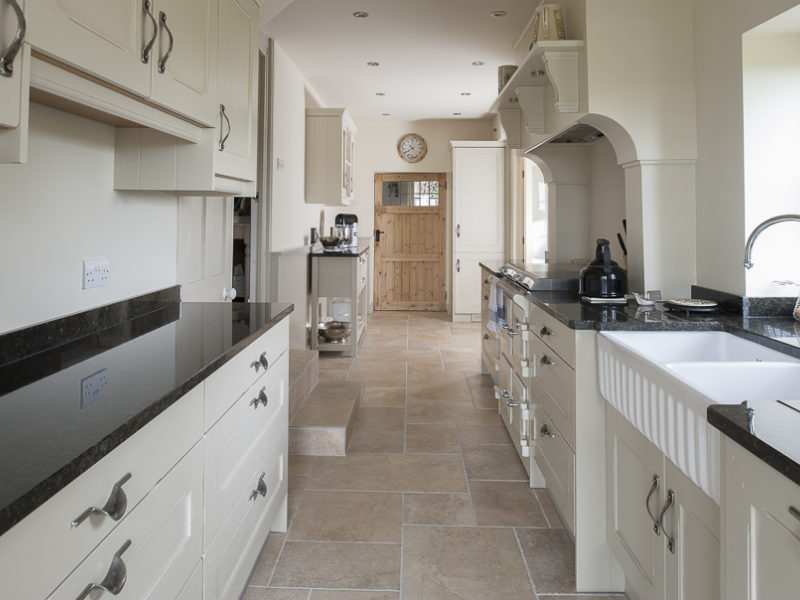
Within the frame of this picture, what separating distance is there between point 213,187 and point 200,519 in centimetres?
114

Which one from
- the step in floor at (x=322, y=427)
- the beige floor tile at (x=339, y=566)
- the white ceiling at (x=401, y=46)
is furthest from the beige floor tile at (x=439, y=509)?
the white ceiling at (x=401, y=46)

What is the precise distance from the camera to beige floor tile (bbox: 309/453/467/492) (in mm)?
2754

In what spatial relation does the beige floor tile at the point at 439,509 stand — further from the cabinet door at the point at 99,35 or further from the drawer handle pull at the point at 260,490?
the cabinet door at the point at 99,35

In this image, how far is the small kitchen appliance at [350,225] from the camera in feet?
23.6

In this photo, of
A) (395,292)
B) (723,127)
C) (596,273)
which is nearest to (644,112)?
(723,127)

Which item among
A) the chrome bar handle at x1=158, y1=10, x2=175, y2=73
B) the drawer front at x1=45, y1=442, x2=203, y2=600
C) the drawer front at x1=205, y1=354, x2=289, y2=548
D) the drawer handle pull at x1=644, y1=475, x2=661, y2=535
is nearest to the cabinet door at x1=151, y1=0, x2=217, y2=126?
the chrome bar handle at x1=158, y1=10, x2=175, y2=73

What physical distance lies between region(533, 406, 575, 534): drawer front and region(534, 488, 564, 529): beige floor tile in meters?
0.13

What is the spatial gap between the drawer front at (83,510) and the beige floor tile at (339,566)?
0.98 meters

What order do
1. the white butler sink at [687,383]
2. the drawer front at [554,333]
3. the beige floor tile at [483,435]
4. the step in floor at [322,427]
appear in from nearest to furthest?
the white butler sink at [687,383] < the drawer front at [554,333] < the step in floor at [322,427] < the beige floor tile at [483,435]

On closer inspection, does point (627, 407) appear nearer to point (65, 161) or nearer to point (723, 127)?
point (723, 127)

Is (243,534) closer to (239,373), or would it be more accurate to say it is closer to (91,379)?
(239,373)

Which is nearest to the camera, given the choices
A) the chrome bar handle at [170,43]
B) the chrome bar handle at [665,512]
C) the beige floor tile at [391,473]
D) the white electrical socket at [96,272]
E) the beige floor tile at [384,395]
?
the chrome bar handle at [665,512]

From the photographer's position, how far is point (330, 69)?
5754 mm

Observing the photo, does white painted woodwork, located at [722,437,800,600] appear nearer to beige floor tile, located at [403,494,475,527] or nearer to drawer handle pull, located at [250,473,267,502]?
drawer handle pull, located at [250,473,267,502]
